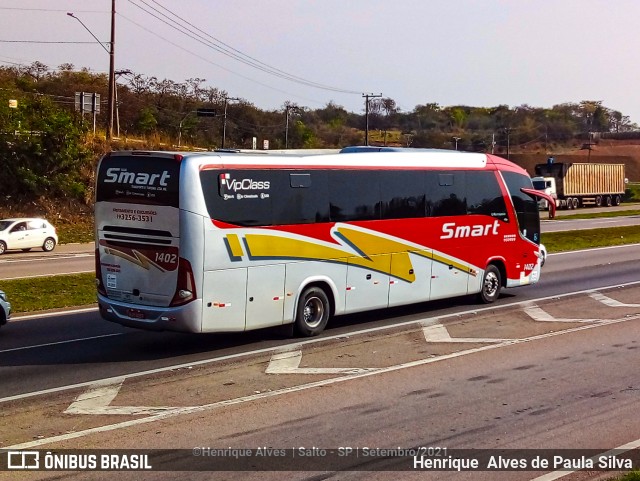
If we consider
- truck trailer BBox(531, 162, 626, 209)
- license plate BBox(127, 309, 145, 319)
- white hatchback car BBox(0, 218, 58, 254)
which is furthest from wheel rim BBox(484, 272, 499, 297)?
truck trailer BBox(531, 162, 626, 209)

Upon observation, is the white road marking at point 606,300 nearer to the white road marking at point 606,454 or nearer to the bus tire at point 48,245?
the white road marking at point 606,454

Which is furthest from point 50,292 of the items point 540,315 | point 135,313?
point 540,315

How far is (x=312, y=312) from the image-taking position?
15.3 m

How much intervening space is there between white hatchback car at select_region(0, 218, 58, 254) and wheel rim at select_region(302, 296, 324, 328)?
863 inches

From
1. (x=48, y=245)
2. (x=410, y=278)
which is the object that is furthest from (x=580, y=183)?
(x=410, y=278)

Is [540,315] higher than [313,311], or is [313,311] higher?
[313,311]

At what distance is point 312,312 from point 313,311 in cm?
4

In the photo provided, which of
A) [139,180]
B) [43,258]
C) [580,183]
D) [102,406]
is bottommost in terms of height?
[43,258]

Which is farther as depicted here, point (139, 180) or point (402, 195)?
point (402, 195)

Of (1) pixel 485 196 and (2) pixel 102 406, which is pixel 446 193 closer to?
(1) pixel 485 196

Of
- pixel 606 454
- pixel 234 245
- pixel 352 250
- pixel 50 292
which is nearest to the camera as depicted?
pixel 606 454

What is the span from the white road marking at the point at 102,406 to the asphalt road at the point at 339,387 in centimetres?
2

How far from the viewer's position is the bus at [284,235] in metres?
13.3

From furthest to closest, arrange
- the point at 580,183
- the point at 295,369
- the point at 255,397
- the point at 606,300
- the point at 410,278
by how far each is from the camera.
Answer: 1. the point at 580,183
2. the point at 606,300
3. the point at 410,278
4. the point at 295,369
5. the point at 255,397
